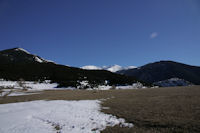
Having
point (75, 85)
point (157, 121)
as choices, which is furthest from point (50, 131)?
point (75, 85)

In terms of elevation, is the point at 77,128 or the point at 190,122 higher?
the point at 190,122

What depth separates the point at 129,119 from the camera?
12.5m

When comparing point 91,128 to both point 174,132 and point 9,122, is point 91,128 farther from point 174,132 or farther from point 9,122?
point 9,122

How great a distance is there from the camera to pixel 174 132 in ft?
30.0

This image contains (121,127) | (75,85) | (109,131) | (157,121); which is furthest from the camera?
(75,85)

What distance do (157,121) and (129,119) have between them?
8.14ft

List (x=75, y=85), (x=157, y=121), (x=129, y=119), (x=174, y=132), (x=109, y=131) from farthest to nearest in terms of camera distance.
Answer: (x=75, y=85), (x=129, y=119), (x=157, y=121), (x=109, y=131), (x=174, y=132)

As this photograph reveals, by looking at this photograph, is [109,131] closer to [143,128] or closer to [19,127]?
[143,128]

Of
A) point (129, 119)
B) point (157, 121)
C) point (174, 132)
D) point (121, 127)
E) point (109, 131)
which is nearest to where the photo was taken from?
point (174, 132)

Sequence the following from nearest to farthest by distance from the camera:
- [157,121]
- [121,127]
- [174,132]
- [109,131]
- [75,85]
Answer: [174,132]
[109,131]
[121,127]
[157,121]
[75,85]

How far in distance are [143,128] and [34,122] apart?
10.3m

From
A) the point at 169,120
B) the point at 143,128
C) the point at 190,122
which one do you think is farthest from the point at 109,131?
the point at 190,122

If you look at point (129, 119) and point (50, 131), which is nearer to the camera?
point (50, 131)

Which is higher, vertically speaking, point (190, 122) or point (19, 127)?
point (190, 122)
